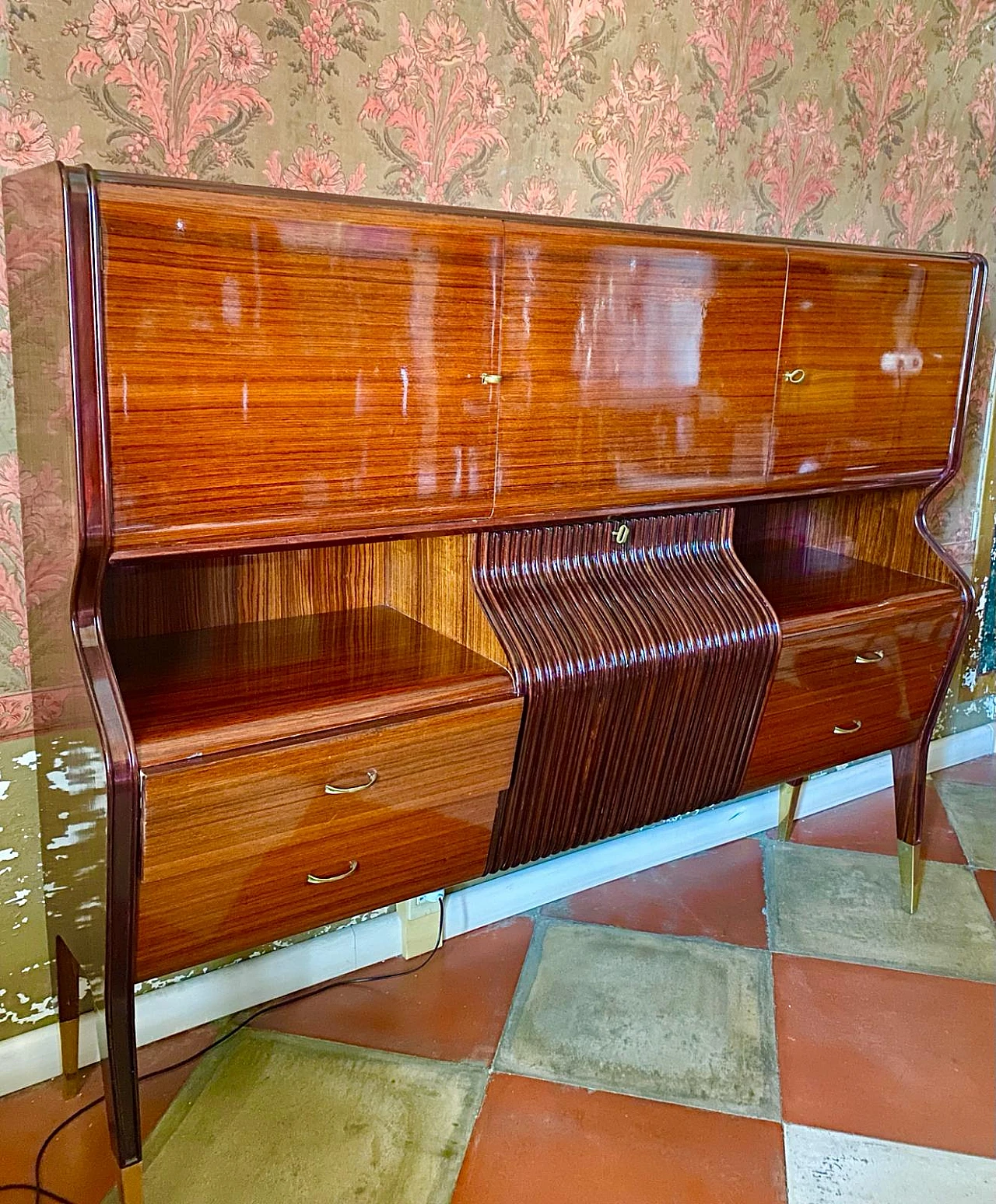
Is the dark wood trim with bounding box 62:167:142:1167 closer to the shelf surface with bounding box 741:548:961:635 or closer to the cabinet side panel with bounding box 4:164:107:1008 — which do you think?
the cabinet side panel with bounding box 4:164:107:1008

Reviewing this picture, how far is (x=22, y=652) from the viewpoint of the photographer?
5.38 ft

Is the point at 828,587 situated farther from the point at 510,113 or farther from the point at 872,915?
the point at 510,113

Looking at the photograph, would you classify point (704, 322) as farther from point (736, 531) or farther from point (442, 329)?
point (736, 531)

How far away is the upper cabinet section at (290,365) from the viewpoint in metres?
1.22

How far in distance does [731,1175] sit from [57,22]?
205cm

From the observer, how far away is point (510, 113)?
6.33 feet

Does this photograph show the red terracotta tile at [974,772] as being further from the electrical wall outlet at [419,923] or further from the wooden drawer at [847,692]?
the electrical wall outlet at [419,923]

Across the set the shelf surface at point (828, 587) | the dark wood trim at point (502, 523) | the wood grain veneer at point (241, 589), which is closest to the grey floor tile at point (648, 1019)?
the shelf surface at point (828, 587)

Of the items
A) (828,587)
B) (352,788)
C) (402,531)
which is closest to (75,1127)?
(352,788)

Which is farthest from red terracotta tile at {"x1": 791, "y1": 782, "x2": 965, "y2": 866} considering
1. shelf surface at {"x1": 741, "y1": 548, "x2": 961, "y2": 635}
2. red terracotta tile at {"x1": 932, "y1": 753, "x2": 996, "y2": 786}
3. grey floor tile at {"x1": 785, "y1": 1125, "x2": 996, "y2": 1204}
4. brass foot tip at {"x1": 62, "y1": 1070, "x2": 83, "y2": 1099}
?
brass foot tip at {"x1": 62, "y1": 1070, "x2": 83, "y2": 1099}

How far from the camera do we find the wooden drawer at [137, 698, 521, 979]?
1.35 metres

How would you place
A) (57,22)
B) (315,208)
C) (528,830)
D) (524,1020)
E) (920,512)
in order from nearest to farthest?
(315,208) → (57,22) → (528,830) → (524,1020) → (920,512)

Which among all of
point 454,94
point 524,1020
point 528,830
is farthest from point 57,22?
point 524,1020

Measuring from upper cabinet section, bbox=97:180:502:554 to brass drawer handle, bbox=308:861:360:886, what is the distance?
1.69 feet
